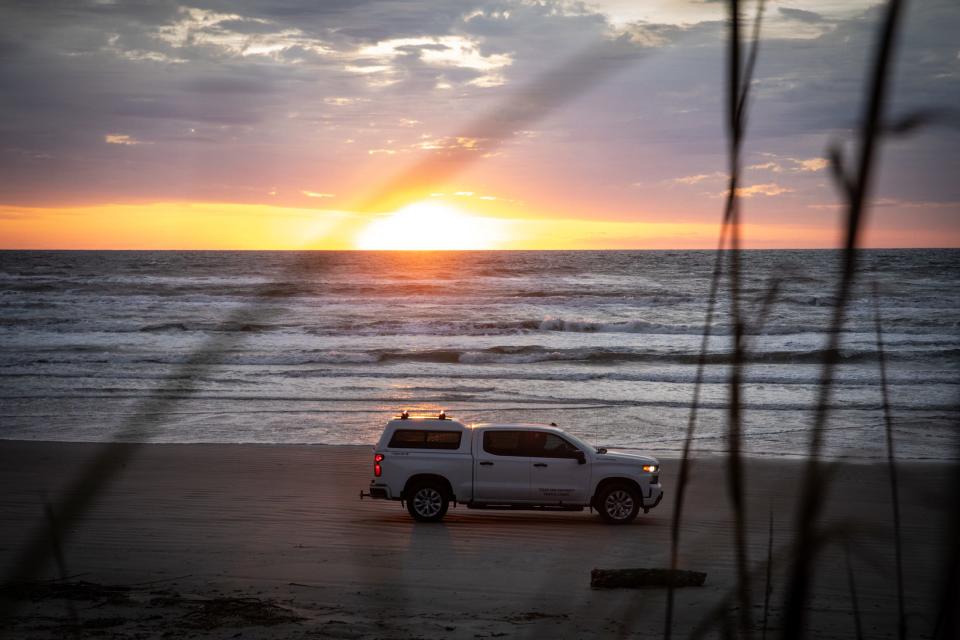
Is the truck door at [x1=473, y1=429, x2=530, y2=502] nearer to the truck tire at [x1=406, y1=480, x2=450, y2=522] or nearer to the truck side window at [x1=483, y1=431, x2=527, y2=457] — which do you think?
the truck side window at [x1=483, y1=431, x2=527, y2=457]

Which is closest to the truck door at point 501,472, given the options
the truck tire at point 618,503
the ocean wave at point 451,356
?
the truck tire at point 618,503

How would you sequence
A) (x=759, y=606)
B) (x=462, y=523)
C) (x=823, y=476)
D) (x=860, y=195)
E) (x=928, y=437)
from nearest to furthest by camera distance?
(x=860, y=195)
(x=823, y=476)
(x=759, y=606)
(x=462, y=523)
(x=928, y=437)

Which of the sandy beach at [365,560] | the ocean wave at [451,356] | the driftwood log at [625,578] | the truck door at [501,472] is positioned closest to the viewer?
the sandy beach at [365,560]

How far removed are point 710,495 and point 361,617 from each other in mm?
7868

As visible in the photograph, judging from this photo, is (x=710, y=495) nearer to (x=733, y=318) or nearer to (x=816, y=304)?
(x=733, y=318)

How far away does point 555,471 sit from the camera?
42.0ft

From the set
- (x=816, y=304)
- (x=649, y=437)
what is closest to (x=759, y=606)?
(x=649, y=437)

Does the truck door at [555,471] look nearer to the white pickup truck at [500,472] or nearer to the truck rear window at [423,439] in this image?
the white pickup truck at [500,472]

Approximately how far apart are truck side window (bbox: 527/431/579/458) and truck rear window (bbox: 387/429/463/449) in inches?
39.2

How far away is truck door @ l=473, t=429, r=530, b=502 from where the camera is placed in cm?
1272

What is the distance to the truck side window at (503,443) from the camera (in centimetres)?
1280

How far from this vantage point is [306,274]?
634mm

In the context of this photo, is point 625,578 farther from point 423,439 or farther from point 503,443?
point 423,439

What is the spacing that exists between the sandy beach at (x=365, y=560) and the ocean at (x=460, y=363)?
5.23ft
